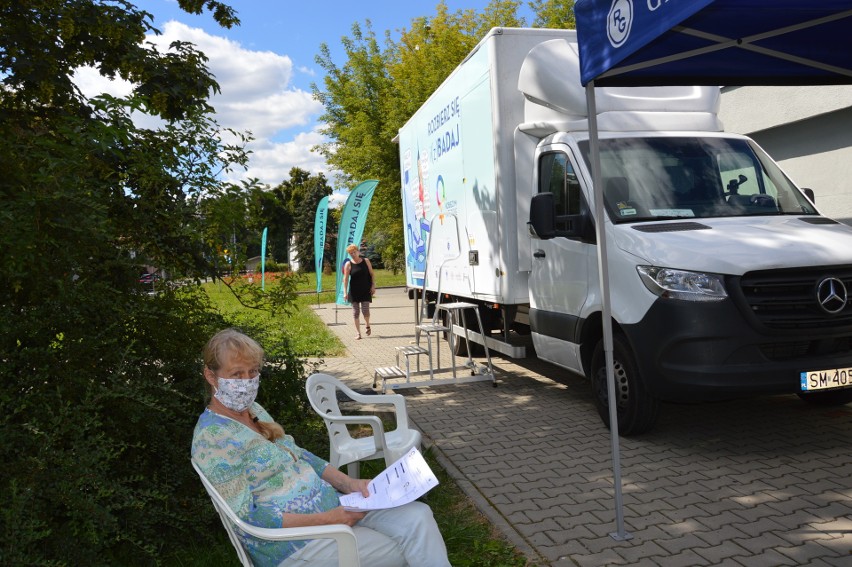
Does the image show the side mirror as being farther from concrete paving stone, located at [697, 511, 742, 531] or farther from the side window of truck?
concrete paving stone, located at [697, 511, 742, 531]

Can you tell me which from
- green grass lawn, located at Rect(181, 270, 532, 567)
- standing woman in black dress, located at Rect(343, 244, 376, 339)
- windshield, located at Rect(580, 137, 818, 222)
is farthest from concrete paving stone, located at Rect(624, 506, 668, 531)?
standing woman in black dress, located at Rect(343, 244, 376, 339)

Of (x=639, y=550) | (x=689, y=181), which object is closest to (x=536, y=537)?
(x=639, y=550)

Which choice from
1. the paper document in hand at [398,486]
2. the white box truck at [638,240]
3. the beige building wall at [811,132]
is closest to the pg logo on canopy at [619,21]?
the white box truck at [638,240]

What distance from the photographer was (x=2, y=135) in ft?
14.9

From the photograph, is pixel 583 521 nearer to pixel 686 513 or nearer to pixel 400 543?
pixel 686 513

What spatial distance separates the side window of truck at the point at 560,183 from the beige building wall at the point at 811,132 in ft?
22.7

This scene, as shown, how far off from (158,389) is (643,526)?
9.60ft

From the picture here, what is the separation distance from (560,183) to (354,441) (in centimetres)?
329

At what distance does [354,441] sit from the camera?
477 cm

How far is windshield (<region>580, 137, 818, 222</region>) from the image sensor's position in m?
6.07

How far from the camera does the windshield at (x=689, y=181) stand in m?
6.07

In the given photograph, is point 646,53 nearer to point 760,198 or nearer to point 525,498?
point 760,198

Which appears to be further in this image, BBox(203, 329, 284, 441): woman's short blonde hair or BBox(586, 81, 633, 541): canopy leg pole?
BBox(586, 81, 633, 541): canopy leg pole

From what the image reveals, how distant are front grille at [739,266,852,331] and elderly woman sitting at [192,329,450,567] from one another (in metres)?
3.13
